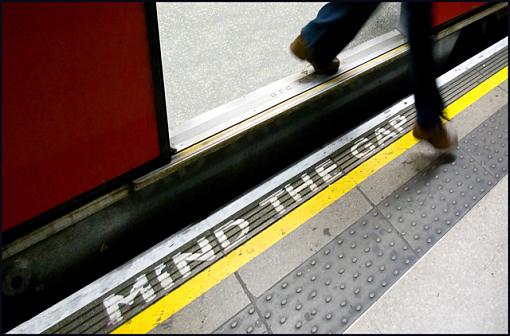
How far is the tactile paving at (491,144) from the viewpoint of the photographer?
2268 millimetres

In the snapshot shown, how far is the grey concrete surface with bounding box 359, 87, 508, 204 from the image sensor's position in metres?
2.15

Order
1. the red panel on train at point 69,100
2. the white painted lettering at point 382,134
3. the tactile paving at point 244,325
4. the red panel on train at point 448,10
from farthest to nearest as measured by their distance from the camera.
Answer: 1. the red panel on train at point 448,10
2. the white painted lettering at point 382,134
3. the tactile paving at point 244,325
4. the red panel on train at point 69,100

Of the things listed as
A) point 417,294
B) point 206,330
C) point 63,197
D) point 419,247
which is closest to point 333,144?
point 419,247

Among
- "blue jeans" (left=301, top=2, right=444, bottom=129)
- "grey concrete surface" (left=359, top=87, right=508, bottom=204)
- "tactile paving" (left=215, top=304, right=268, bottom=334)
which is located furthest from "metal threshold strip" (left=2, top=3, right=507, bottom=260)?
"tactile paving" (left=215, top=304, right=268, bottom=334)

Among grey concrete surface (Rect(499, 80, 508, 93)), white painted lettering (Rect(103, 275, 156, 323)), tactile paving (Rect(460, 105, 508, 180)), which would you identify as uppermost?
grey concrete surface (Rect(499, 80, 508, 93))

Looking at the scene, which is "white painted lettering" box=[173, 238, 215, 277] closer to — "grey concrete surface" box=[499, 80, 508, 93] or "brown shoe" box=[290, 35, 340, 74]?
"brown shoe" box=[290, 35, 340, 74]

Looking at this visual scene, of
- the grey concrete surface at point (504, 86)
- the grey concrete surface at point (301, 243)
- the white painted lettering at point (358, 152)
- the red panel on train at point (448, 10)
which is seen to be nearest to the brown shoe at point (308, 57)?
the white painted lettering at point (358, 152)

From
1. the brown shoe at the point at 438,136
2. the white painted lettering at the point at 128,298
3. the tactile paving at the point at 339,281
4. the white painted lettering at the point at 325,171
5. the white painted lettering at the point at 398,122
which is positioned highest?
the white painted lettering at the point at 398,122

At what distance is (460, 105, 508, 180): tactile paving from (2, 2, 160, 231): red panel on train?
1789 mm

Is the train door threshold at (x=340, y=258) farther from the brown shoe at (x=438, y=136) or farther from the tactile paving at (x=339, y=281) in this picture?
the brown shoe at (x=438, y=136)

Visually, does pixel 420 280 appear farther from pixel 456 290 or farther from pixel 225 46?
pixel 225 46

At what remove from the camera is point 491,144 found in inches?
93.4

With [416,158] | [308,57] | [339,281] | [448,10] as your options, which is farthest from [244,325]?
[448,10]

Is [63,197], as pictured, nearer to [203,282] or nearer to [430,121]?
[203,282]
